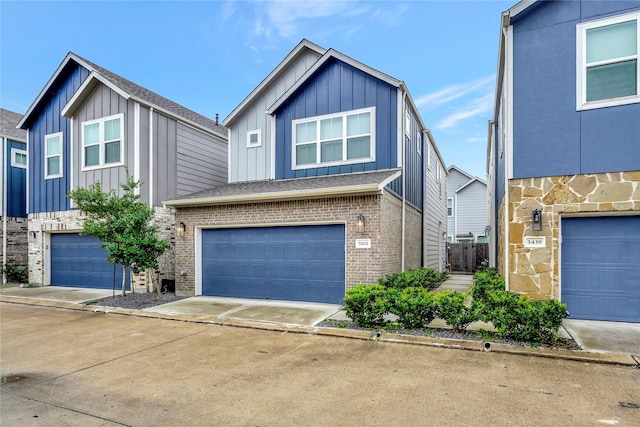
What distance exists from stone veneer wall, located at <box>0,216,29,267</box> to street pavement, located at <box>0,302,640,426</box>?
1167cm

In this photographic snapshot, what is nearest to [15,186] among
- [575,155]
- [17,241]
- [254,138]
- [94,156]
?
[17,241]

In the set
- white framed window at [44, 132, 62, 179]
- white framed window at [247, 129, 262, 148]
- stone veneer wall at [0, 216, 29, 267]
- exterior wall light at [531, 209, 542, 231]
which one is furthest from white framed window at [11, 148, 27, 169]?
exterior wall light at [531, 209, 542, 231]

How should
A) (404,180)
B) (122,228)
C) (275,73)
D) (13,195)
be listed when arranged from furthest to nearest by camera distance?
(13,195)
(275,73)
(404,180)
(122,228)

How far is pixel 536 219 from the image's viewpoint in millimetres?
7180

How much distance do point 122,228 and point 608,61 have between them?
1182cm

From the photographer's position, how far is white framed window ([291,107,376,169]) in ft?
34.4

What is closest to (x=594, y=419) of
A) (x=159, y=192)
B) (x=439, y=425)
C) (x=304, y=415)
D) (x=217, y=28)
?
(x=439, y=425)

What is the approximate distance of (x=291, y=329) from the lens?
715cm

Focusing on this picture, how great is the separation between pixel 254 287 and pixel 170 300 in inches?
95.4

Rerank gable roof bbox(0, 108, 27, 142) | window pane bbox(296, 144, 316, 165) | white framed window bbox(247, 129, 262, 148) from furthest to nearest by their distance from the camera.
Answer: gable roof bbox(0, 108, 27, 142) < white framed window bbox(247, 129, 262, 148) < window pane bbox(296, 144, 316, 165)

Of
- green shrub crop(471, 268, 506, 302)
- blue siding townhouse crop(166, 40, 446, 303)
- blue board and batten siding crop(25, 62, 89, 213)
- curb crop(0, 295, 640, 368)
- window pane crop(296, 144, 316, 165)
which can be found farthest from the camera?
blue board and batten siding crop(25, 62, 89, 213)

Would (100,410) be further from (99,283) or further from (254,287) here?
(99,283)

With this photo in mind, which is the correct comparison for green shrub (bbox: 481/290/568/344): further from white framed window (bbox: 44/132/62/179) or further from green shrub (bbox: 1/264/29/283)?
green shrub (bbox: 1/264/29/283)

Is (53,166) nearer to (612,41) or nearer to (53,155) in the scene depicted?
(53,155)
